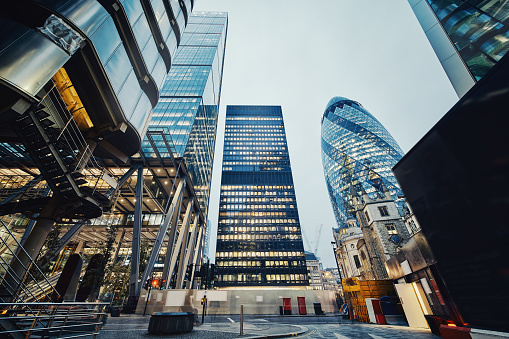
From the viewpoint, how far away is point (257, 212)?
304 feet

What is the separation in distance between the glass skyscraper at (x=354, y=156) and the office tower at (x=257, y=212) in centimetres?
2164

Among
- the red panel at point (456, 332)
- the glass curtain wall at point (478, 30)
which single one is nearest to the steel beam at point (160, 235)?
the red panel at point (456, 332)

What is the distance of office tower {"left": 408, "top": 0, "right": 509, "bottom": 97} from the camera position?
6719mm

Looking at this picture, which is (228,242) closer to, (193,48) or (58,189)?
(193,48)

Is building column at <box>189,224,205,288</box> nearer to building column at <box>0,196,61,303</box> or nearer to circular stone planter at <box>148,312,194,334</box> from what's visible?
building column at <box>0,196,61,303</box>

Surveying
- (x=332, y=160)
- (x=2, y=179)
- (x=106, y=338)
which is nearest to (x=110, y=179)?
(x=106, y=338)

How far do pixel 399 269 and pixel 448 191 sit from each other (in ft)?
47.9

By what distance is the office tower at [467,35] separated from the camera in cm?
672

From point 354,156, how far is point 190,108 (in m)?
78.3

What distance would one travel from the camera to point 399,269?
13953mm

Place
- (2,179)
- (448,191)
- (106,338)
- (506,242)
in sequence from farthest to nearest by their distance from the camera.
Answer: (2,179) < (106,338) < (448,191) < (506,242)

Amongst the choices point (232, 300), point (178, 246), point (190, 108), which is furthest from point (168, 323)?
point (190, 108)

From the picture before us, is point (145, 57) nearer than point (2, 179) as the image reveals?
Yes

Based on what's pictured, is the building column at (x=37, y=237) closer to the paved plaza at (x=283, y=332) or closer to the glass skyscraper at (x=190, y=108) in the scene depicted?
the paved plaza at (x=283, y=332)
